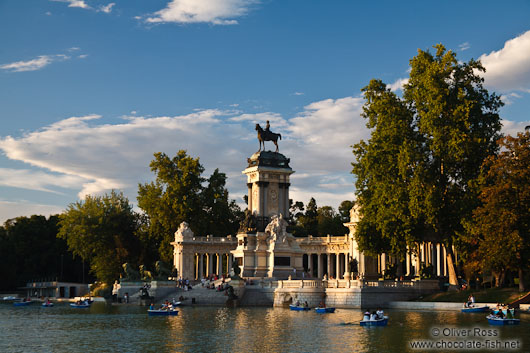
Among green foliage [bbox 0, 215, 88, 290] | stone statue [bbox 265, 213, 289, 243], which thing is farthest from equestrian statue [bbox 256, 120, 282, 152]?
green foliage [bbox 0, 215, 88, 290]

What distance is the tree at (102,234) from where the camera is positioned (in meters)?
92.9

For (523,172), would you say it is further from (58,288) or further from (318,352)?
(58,288)

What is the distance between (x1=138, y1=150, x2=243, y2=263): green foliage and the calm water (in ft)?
124

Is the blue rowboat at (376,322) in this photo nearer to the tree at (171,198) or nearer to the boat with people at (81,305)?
the boat with people at (81,305)

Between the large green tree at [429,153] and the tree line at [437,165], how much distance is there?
0.08 m

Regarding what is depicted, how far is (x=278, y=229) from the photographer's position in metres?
75.0

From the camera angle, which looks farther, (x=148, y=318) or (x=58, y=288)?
(x=58, y=288)

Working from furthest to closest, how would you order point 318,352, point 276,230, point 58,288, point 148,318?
1. point 58,288
2. point 276,230
3. point 148,318
4. point 318,352

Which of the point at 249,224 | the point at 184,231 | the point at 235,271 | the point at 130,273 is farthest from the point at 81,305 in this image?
the point at 184,231

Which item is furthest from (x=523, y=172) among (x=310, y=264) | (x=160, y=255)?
(x=160, y=255)

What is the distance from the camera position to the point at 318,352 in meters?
31.4

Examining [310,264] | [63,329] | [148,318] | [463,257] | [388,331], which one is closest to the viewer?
[388,331]

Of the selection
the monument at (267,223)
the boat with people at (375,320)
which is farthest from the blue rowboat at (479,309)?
the monument at (267,223)

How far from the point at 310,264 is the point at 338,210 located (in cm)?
3633
